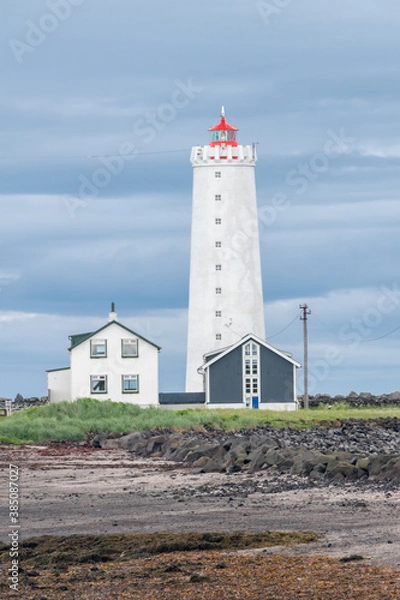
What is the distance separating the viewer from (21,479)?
21281mm

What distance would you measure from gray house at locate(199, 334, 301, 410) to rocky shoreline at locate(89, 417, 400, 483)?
328 inches

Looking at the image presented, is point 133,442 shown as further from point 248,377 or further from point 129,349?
point 248,377

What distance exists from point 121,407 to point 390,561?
3240 cm

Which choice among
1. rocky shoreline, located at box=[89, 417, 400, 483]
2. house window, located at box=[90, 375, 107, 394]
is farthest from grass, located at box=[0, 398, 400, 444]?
house window, located at box=[90, 375, 107, 394]

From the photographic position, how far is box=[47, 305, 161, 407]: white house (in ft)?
157

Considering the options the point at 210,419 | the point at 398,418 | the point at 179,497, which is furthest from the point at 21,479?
the point at 398,418

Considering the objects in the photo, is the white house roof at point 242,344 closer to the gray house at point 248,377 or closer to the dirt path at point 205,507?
the gray house at point 248,377

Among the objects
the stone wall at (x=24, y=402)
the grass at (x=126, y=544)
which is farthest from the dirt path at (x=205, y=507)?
the stone wall at (x=24, y=402)

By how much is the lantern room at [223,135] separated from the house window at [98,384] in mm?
13762

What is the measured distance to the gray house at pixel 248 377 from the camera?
48.7 meters

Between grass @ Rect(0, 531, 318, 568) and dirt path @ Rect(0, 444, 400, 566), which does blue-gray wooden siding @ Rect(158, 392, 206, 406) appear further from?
grass @ Rect(0, 531, 318, 568)

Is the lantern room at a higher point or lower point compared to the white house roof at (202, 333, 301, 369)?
higher

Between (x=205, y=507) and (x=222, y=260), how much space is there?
3651cm

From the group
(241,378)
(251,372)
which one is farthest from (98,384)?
(251,372)
